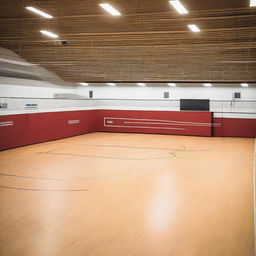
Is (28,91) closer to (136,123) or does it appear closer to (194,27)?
(136,123)

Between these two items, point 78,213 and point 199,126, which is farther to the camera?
point 199,126

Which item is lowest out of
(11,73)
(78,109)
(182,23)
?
(78,109)

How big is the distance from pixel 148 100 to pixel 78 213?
1275 cm

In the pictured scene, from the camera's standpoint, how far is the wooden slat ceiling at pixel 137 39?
870 cm

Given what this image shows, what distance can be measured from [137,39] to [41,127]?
14.8ft

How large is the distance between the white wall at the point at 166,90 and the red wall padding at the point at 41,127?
3174mm

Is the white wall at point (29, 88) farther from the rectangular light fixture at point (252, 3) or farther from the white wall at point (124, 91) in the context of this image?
the rectangular light fixture at point (252, 3)

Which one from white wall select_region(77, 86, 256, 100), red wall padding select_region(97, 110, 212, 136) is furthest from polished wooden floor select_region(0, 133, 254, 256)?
white wall select_region(77, 86, 256, 100)

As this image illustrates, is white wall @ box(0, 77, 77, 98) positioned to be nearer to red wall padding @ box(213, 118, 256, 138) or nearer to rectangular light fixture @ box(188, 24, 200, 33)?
red wall padding @ box(213, 118, 256, 138)

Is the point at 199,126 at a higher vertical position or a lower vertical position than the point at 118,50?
lower

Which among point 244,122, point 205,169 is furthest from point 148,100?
point 205,169

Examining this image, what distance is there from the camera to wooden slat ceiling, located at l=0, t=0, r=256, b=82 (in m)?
8.70

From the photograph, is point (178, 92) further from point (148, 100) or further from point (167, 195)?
point (167, 195)

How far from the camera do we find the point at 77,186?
6078 mm
